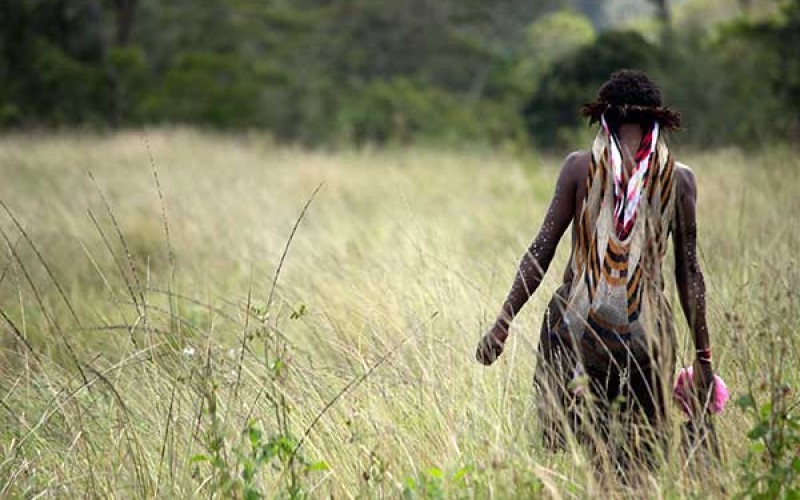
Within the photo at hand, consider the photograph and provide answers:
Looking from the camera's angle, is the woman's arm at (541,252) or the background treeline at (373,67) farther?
the background treeline at (373,67)

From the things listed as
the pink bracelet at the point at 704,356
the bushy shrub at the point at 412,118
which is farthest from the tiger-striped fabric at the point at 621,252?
the bushy shrub at the point at 412,118

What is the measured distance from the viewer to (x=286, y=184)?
1195 centimetres

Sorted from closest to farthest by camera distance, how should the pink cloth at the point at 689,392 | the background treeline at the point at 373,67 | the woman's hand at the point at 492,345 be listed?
the pink cloth at the point at 689,392 < the woman's hand at the point at 492,345 < the background treeline at the point at 373,67

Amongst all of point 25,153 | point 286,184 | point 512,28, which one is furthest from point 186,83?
point 512,28

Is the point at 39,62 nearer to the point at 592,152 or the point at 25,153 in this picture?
the point at 25,153

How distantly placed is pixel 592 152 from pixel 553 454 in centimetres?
95

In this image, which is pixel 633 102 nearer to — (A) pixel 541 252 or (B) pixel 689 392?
(A) pixel 541 252

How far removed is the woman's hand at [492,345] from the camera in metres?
3.12

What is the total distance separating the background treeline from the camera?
16.3m

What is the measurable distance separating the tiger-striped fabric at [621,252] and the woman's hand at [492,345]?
23cm

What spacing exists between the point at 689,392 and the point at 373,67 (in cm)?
2932

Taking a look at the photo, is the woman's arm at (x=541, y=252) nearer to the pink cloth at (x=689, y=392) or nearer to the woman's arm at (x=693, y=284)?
the woman's arm at (x=693, y=284)

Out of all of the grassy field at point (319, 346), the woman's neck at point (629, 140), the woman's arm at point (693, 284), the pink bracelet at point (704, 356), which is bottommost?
the grassy field at point (319, 346)

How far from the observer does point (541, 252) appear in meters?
3.15
